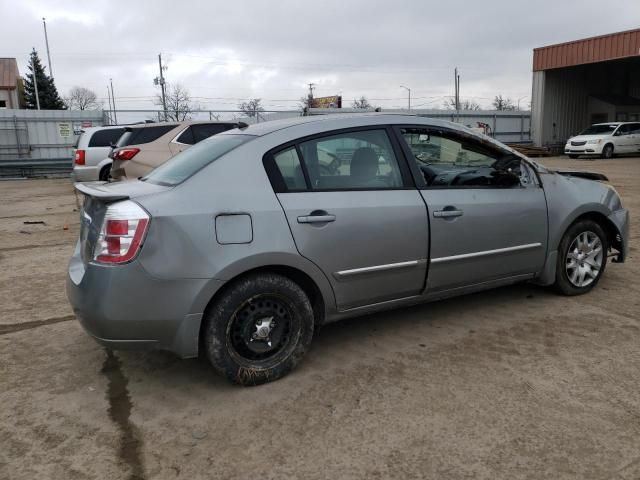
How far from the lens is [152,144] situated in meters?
8.92

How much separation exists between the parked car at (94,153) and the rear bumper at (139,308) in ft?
33.8

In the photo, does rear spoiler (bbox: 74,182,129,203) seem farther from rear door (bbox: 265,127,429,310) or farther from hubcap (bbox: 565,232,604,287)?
hubcap (bbox: 565,232,604,287)

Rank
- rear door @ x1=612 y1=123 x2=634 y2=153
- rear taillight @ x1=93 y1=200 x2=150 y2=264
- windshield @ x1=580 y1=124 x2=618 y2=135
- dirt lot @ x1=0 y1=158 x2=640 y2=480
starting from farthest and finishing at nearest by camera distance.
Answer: windshield @ x1=580 y1=124 x2=618 y2=135 → rear door @ x1=612 y1=123 x2=634 y2=153 → rear taillight @ x1=93 y1=200 x2=150 y2=264 → dirt lot @ x1=0 y1=158 x2=640 y2=480

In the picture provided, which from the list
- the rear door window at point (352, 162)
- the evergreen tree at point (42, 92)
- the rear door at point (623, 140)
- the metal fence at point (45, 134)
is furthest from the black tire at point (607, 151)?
the evergreen tree at point (42, 92)

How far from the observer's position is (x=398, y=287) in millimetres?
3645

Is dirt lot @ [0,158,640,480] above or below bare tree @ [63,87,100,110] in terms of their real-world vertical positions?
below

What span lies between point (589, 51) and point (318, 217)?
27.6 m

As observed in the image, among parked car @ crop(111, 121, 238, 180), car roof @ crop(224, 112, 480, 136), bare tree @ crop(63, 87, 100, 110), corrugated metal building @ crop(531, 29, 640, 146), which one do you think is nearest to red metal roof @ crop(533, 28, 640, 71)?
corrugated metal building @ crop(531, 29, 640, 146)

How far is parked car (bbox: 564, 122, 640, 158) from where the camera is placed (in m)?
24.6

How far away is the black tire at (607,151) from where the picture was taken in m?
24.7

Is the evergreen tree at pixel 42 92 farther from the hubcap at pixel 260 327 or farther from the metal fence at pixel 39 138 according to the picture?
the hubcap at pixel 260 327

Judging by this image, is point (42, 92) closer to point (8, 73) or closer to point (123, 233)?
point (8, 73)

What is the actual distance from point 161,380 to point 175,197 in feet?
3.96

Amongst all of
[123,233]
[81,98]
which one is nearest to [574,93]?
[123,233]
